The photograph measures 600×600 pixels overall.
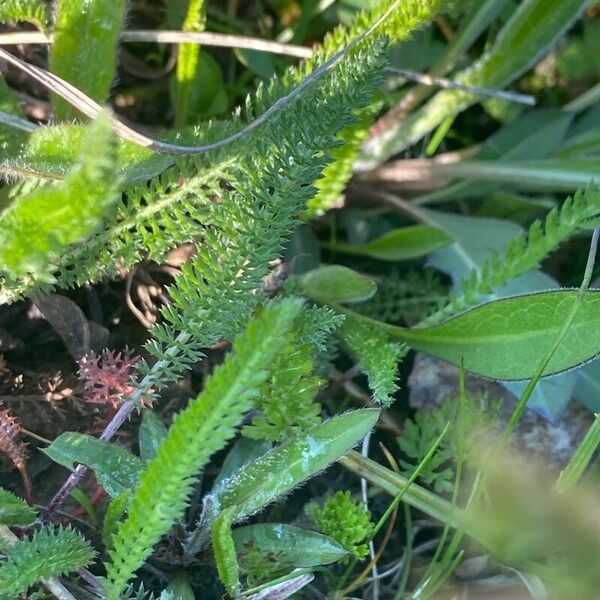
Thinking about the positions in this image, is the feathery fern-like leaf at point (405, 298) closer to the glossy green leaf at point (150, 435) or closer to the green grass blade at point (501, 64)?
the green grass blade at point (501, 64)

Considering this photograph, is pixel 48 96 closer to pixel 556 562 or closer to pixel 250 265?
Answer: pixel 250 265

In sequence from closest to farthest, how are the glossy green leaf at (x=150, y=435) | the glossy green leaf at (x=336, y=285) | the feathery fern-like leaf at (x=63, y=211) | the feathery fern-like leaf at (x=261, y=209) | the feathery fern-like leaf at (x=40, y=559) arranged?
the feathery fern-like leaf at (x=63, y=211) → the feathery fern-like leaf at (x=40, y=559) → the feathery fern-like leaf at (x=261, y=209) → the glossy green leaf at (x=150, y=435) → the glossy green leaf at (x=336, y=285)

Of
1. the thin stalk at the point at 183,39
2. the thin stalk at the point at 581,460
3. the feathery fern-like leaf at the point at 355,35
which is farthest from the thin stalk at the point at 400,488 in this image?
the thin stalk at the point at 183,39

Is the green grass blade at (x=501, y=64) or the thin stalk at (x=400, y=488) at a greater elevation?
the green grass blade at (x=501, y=64)

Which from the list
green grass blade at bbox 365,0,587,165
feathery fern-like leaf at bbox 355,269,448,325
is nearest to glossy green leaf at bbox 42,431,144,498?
feathery fern-like leaf at bbox 355,269,448,325

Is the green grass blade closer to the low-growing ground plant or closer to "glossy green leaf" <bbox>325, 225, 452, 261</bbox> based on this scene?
the low-growing ground plant

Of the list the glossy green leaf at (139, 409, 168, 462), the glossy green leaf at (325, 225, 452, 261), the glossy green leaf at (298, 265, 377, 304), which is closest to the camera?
the glossy green leaf at (139, 409, 168, 462)

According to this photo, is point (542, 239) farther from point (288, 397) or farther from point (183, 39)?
point (183, 39)
